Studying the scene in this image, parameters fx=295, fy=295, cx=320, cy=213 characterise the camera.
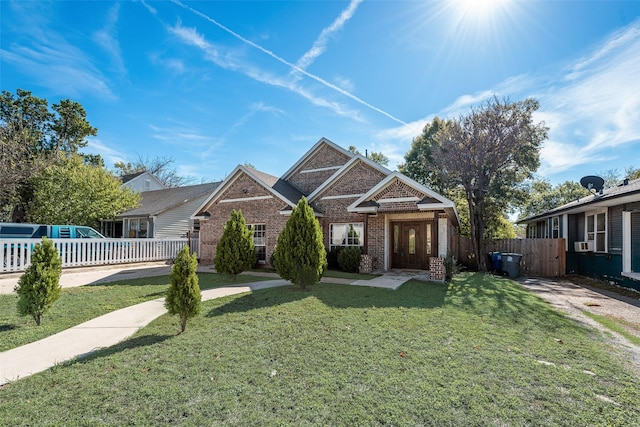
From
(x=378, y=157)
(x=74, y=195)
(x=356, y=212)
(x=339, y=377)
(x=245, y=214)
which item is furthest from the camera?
(x=378, y=157)

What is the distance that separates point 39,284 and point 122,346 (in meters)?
2.36

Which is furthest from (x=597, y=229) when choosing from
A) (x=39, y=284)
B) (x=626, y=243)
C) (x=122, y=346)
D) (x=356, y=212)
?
(x=39, y=284)

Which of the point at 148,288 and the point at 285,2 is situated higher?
the point at 285,2

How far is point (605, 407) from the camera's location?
299cm

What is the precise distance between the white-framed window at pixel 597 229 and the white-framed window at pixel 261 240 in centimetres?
1532

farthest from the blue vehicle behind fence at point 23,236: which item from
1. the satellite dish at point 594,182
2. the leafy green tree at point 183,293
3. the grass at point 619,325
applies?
the satellite dish at point 594,182

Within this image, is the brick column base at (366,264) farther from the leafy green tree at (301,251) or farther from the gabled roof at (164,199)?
the gabled roof at (164,199)

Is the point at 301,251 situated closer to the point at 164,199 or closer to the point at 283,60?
the point at 283,60

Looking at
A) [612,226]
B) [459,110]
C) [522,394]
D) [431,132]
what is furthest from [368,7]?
A: [431,132]

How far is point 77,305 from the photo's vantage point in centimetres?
694

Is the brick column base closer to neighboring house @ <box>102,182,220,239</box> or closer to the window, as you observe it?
the window

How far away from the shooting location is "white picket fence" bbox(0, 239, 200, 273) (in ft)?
34.9

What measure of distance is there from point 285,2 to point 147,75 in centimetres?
679

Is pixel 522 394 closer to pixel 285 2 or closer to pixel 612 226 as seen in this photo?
pixel 285 2
